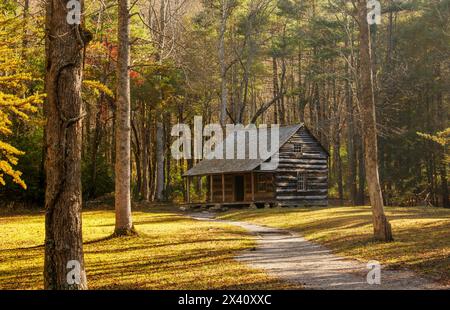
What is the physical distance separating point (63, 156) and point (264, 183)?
33.9m

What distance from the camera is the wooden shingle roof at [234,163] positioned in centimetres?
3947

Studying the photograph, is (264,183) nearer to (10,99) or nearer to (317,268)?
(10,99)

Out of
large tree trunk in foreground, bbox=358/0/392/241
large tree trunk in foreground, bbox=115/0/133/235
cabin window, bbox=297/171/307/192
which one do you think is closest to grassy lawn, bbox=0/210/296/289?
large tree trunk in foreground, bbox=115/0/133/235

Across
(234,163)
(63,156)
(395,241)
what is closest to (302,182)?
(234,163)

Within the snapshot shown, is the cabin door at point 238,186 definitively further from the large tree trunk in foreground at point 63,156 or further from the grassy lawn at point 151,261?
the large tree trunk in foreground at point 63,156

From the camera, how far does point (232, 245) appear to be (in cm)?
1716

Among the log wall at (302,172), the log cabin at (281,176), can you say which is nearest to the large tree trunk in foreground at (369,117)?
the log cabin at (281,176)

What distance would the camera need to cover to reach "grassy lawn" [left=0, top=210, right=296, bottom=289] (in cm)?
1038

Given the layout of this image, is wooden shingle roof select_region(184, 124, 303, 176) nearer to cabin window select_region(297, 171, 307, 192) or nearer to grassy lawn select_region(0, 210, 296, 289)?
cabin window select_region(297, 171, 307, 192)

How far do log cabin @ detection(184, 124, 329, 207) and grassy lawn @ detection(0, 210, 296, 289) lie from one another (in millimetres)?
18704

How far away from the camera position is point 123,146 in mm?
18312

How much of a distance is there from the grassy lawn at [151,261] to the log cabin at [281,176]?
18704 millimetres
